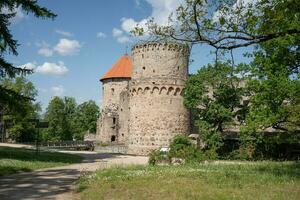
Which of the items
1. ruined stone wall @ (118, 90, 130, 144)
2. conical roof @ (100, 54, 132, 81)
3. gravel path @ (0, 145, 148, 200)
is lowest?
gravel path @ (0, 145, 148, 200)

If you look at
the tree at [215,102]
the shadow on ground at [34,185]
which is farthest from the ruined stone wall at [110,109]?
the shadow on ground at [34,185]

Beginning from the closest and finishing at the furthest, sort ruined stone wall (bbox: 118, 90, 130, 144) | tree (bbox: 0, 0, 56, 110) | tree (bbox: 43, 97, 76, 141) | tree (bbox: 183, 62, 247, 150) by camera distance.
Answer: tree (bbox: 0, 0, 56, 110) < tree (bbox: 183, 62, 247, 150) < ruined stone wall (bbox: 118, 90, 130, 144) < tree (bbox: 43, 97, 76, 141)

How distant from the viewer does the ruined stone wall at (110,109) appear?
169ft

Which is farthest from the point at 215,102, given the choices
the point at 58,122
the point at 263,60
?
the point at 58,122

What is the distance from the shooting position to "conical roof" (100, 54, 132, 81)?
53531 millimetres

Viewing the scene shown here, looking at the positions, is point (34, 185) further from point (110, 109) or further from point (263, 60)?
point (110, 109)

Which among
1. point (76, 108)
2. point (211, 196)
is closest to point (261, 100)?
point (211, 196)

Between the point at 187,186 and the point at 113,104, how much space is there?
40823 millimetres

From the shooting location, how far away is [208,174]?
15.5m

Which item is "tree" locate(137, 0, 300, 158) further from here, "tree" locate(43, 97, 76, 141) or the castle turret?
"tree" locate(43, 97, 76, 141)

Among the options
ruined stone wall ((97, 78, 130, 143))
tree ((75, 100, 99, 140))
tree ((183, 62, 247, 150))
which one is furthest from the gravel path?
tree ((75, 100, 99, 140))

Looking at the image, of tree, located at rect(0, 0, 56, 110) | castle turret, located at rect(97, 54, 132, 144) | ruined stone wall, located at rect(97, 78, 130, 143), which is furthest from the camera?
ruined stone wall, located at rect(97, 78, 130, 143)

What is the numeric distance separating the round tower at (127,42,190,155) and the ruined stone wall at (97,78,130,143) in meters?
12.2

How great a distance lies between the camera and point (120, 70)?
5428cm
